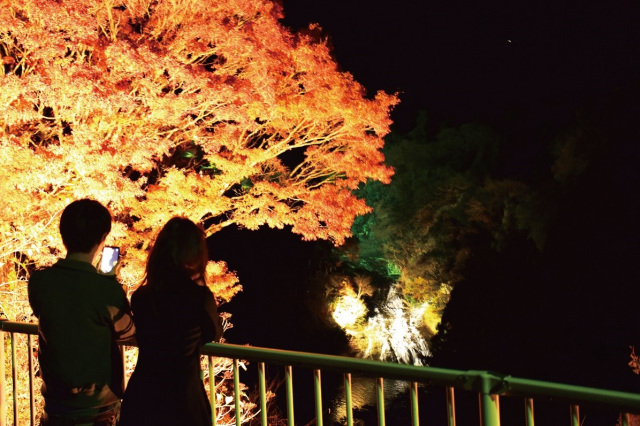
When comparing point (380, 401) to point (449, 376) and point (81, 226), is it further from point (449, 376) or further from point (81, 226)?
point (81, 226)

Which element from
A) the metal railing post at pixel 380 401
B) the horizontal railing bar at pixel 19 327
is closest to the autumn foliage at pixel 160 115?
the horizontal railing bar at pixel 19 327

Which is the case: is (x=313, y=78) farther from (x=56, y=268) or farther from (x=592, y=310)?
(x=592, y=310)

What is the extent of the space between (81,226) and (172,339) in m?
0.59

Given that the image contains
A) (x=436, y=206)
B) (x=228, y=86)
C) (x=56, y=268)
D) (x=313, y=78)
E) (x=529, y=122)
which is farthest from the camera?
(x=436, y=206)

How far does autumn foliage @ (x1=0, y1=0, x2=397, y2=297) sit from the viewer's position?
23.0 ft

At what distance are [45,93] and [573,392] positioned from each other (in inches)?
274

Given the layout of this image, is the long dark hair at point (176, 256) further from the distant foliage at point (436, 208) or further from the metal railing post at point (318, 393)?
the distant foliage at point (436, 208)

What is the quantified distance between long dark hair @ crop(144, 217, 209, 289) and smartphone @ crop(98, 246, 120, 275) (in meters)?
0.34

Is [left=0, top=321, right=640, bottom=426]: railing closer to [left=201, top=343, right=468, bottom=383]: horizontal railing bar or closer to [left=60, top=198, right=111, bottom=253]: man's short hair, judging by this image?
[left=201, top=343, right=468, bottom=383]: horizontal railing bar

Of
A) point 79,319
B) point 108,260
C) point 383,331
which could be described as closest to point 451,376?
point 79,319

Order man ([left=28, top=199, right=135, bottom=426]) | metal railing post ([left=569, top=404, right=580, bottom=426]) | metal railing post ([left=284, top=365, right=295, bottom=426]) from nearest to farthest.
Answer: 1. metal railing post ([left=569, top=404, right=580, bottom=426])
2. man ([left=28, top=199, right=135, bottom=426])
3. metal railing post ([left=284, top=365, right=295, bottom=426])

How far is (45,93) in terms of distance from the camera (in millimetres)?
7086

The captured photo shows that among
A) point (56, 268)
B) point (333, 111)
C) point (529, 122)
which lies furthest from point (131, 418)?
point (529, 122)

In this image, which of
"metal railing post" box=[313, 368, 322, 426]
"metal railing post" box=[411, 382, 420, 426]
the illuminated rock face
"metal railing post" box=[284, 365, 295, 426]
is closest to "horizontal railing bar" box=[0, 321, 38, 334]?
"metal railing post" box=[284, 365, 295, 426]
